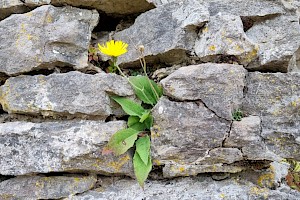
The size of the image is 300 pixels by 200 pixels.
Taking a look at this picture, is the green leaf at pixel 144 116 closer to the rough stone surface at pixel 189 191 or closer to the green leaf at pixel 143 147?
the green leaf at pixel 143 147

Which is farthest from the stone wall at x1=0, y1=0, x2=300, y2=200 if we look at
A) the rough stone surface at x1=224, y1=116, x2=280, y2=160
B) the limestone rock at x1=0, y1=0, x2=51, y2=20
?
the limestone rock at x1=0, y1=0, x2=51, y2=20

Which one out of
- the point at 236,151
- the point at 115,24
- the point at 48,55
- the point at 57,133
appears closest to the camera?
the point at 236,151

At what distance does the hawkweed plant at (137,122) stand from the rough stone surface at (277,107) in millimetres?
702

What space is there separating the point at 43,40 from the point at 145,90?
36.0 inches

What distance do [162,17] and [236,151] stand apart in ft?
3.93

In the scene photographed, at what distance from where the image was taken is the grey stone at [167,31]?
8.73ft

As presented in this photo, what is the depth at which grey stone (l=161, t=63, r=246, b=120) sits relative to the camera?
7.92 feet

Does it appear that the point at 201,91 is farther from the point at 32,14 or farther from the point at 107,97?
the point at 32,14

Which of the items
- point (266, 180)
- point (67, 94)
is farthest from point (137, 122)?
point (266, 180)

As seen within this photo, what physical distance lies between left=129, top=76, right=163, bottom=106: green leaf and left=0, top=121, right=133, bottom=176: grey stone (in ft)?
0.83

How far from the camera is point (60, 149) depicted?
247 cm

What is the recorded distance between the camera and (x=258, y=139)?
233 centimetres

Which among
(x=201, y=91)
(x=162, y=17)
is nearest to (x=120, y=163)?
(x=201, y=91)

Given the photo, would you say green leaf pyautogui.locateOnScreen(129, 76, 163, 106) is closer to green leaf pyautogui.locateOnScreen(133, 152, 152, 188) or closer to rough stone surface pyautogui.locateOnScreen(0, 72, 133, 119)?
rough stone surface pyautogui.locateOnScreen(0, 72, 133, 119)
